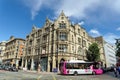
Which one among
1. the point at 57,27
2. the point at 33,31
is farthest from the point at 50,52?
the point at 33,31

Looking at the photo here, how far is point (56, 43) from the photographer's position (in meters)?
41.2

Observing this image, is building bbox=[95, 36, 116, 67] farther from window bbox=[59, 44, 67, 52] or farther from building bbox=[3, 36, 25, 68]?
building bbox=[3, 36, 25, 68]

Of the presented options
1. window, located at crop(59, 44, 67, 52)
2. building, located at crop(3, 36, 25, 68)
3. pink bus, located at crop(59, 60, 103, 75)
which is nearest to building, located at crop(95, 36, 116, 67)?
window, located at crop(59, 44, 67, 52)

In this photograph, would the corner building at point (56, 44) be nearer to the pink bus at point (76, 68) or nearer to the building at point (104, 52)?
the pink bus at point (76, 68)

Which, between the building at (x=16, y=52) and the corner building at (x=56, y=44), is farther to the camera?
the building at (x=16, y=52)

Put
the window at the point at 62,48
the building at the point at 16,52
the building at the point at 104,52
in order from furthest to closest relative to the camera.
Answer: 1. the building at the point at 104,52
2. the building at the point at 16,52
3. the window at the point at 62,48

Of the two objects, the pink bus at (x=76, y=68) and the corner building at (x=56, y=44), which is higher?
the corner building at (x=56, y=44)

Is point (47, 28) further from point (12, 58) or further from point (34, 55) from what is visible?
point (12, 58)

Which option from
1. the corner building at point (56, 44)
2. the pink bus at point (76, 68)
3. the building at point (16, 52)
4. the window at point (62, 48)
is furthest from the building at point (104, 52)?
the building at point (16, 52)

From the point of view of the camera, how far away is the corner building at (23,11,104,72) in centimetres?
4069

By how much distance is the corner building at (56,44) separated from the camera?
133 ft

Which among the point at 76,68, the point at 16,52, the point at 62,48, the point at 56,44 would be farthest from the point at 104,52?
the point at 76,68

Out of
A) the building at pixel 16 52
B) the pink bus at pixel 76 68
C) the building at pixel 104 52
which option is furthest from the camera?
the building at pixel 104 52

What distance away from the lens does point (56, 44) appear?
41188mm
